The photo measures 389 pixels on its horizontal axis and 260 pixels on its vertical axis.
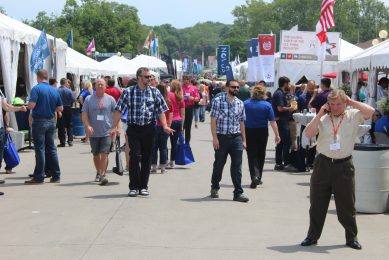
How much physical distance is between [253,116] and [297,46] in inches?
692

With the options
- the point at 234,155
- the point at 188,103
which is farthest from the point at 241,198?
the point at 188,103

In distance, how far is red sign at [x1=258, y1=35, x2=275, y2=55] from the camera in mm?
24516

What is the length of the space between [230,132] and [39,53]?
30.2ft

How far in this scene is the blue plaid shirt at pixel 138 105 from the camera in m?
9.77

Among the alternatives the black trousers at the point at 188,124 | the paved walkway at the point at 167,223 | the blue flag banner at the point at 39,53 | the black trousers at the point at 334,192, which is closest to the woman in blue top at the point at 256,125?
the paved walkway at the point at 167,223

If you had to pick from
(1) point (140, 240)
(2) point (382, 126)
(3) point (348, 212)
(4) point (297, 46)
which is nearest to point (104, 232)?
(1) point (140, 240)

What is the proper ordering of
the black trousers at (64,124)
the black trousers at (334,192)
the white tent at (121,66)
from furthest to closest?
the white tent at (121,66) < the black trousers at (64,124) < the black trousers at (334,192)

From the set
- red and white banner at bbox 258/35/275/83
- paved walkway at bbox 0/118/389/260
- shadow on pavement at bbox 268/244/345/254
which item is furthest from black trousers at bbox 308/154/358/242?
red and white banner at bbox 258/35/275/83

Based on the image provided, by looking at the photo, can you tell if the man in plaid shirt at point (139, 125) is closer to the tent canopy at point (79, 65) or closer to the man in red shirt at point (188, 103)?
the man in red shirt at point (188, 103)

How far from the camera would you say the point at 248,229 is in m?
7.79

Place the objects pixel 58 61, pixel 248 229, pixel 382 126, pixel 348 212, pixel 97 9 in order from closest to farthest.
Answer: pixel 348 212, pixel 248 229, pixel 382 126, pixel 58 61, pixel 97 9

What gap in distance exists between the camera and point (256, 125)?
441 inches

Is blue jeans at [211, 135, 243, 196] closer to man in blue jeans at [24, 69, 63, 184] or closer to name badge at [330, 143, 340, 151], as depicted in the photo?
name badge at [330, 143, 340, 151]

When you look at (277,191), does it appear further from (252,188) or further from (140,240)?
(140,240)
